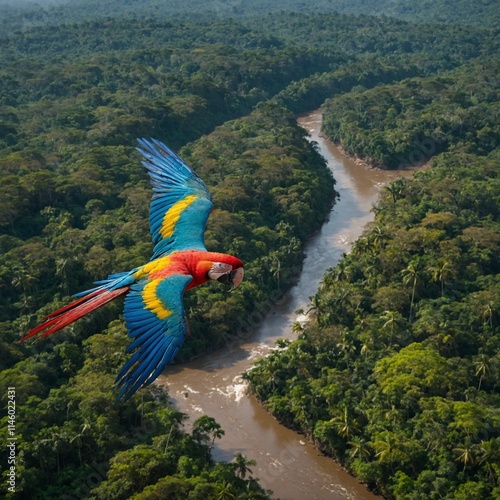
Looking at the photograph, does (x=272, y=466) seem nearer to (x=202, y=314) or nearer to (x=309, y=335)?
(x=309, y=335)

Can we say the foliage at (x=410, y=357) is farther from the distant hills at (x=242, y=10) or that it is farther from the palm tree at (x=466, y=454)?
the distant hills at (x=242, y=10)

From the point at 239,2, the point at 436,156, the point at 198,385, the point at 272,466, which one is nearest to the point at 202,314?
the point at 198,385

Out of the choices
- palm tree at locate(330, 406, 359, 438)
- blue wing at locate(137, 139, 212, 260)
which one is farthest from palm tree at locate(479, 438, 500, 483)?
blue wing at locate(137, 139, 212, 260)

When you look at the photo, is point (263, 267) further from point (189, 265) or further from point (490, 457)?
point (189, 265)

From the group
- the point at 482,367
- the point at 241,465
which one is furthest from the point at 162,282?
the point at 482,367

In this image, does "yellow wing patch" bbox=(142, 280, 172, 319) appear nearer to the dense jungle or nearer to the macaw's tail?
the macaw's tail

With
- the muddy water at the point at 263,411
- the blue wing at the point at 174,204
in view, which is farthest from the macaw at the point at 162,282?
the muddy water at the point at 263,411

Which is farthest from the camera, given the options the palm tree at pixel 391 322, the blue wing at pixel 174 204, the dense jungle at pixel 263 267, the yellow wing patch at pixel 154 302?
the palm tree at pixel 391 322
